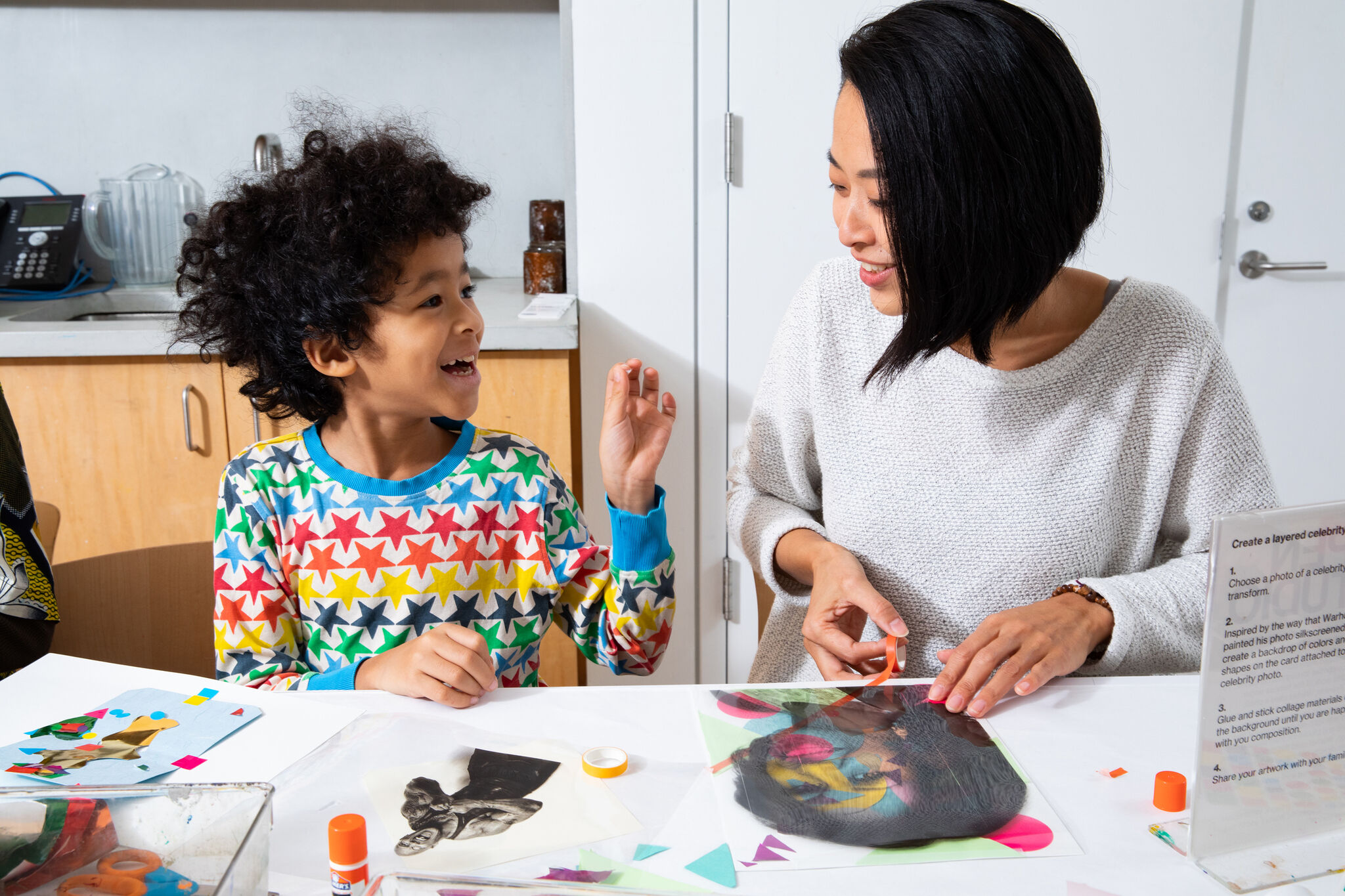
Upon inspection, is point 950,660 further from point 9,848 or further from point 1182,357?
point 9,848

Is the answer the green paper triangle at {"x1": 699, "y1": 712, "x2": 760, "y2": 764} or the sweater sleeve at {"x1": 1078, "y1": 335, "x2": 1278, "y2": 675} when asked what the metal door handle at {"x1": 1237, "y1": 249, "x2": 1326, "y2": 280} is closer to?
the sweater sleeve at {"x1": 1078, "y1": 335, "x2": 1278, "y2": 675}

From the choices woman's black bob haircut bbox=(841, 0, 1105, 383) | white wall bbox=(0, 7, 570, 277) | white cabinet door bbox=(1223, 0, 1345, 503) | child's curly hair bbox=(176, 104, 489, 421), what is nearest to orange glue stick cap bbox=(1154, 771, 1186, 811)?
woman's black bob haircut bbox=(841, 0, 1105, 383)

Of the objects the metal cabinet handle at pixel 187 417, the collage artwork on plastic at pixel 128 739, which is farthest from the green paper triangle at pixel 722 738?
the metal cabinet handle at pixel 187 417

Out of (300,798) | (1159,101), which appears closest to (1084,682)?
(300,798)

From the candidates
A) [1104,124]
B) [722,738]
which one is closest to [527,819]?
[722,738]

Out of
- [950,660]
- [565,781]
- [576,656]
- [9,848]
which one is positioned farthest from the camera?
[576,656]

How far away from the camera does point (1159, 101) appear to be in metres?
2.01

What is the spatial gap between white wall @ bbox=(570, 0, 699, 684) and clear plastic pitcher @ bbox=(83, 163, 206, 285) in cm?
100

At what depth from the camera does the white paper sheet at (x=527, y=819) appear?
634mm

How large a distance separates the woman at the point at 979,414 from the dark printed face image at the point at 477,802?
353mm

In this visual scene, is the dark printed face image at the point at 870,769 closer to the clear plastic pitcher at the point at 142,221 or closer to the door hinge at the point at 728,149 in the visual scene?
the door hinge at the point at 728,149

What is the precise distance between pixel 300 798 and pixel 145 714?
20 cm

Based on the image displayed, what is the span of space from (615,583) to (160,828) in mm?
608

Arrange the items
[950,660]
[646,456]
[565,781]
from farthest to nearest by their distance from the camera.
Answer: [646,456]
[950,660]
[565,781]
